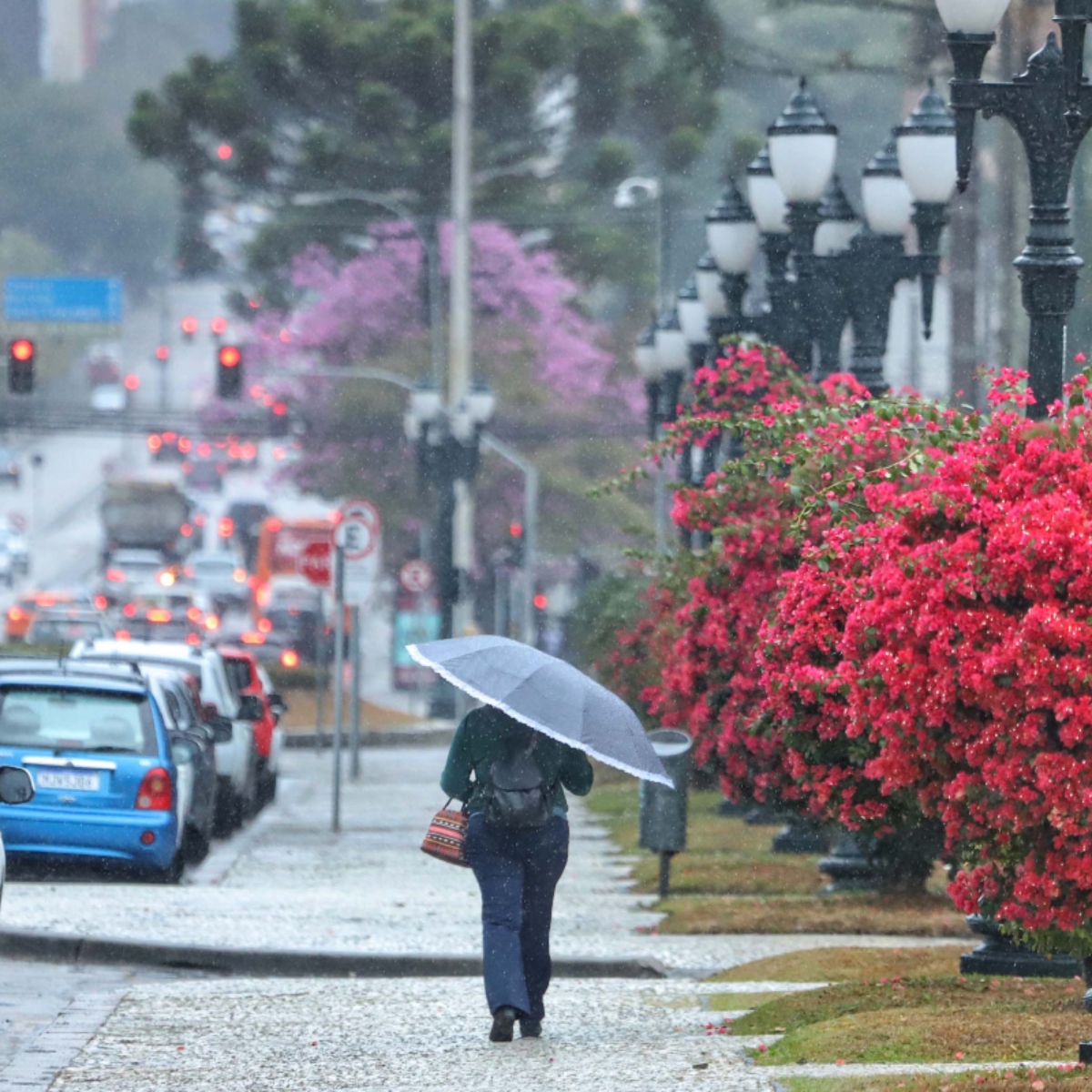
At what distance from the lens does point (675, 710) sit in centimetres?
1588

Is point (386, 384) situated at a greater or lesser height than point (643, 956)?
greater

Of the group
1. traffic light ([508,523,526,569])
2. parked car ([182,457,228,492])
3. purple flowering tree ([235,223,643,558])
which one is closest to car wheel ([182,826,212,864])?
traffic light ([508,523,526,569])

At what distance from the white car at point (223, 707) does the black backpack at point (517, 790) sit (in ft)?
37.0

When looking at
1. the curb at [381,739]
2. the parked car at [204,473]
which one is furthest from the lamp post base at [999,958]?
the parked car at [204,473]

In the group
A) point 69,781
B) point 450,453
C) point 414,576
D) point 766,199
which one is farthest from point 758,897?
point 450,453

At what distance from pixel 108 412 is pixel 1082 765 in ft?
203

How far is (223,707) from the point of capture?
23281mm

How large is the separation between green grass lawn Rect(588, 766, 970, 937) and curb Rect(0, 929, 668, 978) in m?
1.68

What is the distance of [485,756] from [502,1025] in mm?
995

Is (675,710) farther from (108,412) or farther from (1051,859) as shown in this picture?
(108,412)

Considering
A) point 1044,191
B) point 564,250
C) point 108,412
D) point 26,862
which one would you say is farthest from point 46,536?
point 1044,191

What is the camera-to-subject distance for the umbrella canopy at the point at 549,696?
948 centimetres

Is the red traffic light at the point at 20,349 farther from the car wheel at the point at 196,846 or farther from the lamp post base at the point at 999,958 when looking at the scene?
the lamp post base at the point at 999,958

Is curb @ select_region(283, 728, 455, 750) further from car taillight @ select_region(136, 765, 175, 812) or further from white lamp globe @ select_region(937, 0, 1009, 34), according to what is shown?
white lamp globe @ select_region(937, 0, 1009, 34)
